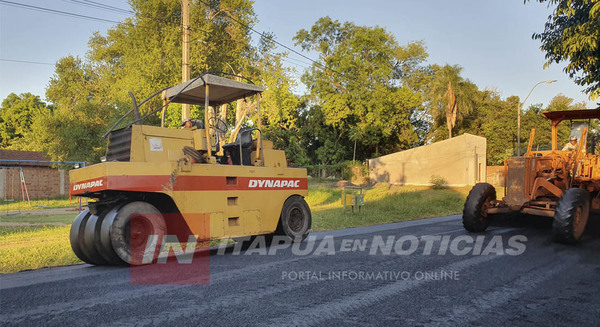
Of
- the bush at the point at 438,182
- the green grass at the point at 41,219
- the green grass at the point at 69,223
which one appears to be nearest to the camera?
the green grass at the point at 69,223

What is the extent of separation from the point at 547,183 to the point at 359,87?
29564mm

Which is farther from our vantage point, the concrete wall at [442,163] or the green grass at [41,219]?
the concrete wall at [442,163]

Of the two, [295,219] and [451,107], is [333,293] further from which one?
[451,107]

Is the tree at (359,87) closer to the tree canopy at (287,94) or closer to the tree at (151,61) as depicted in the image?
the tree canopy at (287,94)

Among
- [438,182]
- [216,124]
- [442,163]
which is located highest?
[216,124]

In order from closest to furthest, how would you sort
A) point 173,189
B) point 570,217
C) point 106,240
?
point 106,240 → point 173,189 → point 570,217

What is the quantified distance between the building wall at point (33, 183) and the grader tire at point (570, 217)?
1210 inches

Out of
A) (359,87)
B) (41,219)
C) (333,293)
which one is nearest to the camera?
(333,293)

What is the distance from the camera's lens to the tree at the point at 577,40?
9914 mm

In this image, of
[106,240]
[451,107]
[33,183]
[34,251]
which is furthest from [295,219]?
[451,107]

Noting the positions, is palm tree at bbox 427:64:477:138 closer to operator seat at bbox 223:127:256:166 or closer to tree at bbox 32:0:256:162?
tree at bbox 32:0:256:162

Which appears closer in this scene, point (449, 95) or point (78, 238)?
point (78, 238)

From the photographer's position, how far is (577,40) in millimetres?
10211

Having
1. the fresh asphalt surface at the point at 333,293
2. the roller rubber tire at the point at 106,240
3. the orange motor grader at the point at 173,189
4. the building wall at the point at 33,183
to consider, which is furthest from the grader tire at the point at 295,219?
the building wall at the point at 33,183
